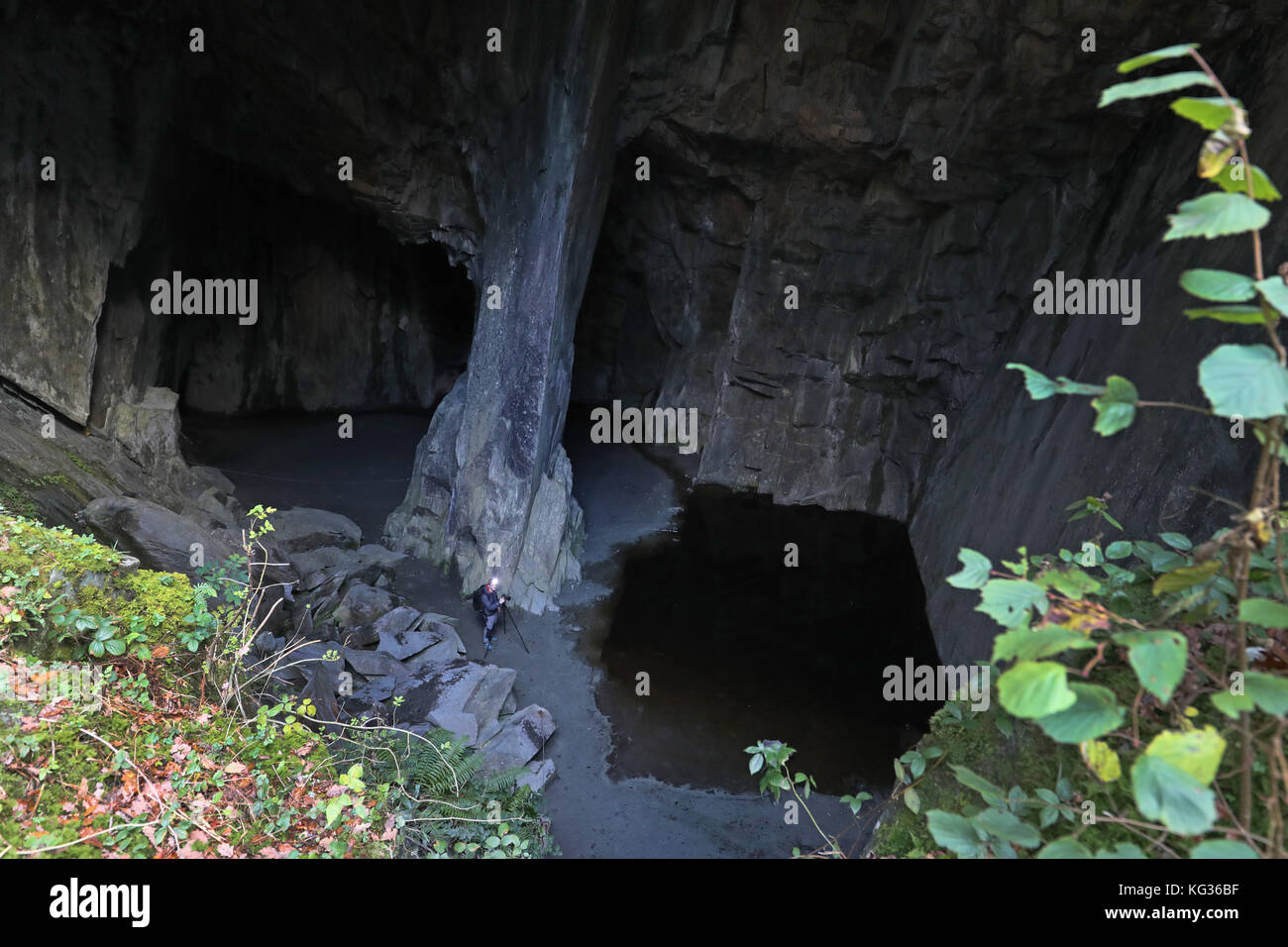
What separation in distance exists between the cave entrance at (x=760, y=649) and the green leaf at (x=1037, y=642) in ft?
21.0

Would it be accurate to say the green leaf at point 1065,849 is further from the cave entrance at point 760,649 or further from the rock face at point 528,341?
the rock face at point 528,341

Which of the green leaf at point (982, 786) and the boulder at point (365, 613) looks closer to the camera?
the green leaf at point (982, 786)

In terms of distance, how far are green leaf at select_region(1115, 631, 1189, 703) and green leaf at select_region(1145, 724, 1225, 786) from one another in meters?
0.10

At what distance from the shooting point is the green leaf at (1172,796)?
1.57m

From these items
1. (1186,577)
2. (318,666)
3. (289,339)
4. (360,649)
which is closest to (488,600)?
(360,649)

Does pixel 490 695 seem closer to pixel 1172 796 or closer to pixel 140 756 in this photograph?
pixel 140 756

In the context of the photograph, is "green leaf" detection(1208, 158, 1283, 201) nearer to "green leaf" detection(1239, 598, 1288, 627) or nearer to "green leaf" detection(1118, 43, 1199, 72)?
"green leaf" detection(1118, 43, 1199, 72)

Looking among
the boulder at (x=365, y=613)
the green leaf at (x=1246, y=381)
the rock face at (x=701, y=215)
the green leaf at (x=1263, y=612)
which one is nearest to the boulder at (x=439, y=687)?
the boulder at (x=365, y=613)

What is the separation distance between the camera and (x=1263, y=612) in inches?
75.5

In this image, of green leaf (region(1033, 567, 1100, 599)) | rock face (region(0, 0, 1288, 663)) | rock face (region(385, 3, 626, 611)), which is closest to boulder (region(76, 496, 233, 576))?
rock face (region(0, 0, 1288, 663))

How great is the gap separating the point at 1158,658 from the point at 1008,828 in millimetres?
750
